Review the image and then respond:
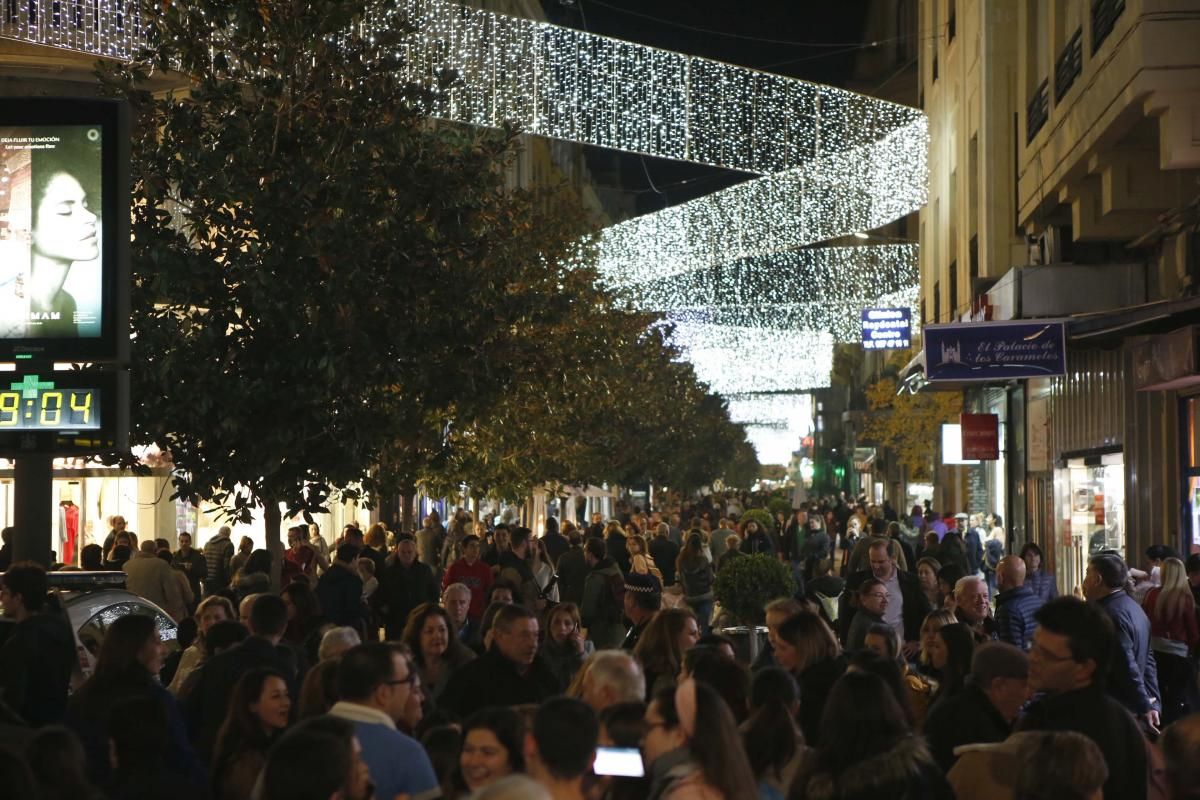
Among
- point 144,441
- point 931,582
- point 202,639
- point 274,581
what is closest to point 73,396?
point 202,639

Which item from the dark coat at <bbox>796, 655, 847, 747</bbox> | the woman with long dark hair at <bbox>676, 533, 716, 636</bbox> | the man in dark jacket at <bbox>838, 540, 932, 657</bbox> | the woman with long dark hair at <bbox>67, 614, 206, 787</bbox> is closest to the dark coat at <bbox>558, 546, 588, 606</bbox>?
the woman with long dark hair at <bbox>676, 533, 716, 636</bbox>

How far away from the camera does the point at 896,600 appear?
1398cm

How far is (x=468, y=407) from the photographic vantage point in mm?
16812

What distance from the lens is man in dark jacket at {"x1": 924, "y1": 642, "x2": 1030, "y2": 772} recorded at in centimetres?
717

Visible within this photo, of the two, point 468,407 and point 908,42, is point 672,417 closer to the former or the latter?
point 908,42

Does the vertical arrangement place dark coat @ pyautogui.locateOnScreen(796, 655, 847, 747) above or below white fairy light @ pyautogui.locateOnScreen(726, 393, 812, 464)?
below

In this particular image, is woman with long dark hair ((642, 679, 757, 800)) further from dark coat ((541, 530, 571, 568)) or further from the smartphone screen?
dark coat ((541, 530, 571, 568))

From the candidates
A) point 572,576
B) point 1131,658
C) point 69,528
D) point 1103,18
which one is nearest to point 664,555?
point 572,576

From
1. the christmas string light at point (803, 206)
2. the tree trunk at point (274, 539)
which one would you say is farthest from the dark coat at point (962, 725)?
the christmas string light at point (803, 206)

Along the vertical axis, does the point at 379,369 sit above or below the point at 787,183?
below

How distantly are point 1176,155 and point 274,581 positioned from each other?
9.17m

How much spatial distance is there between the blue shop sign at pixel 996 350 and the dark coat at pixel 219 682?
1444 centimetres

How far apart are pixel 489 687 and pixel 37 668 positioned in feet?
8.03

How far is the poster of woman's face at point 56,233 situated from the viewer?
11594 mm
